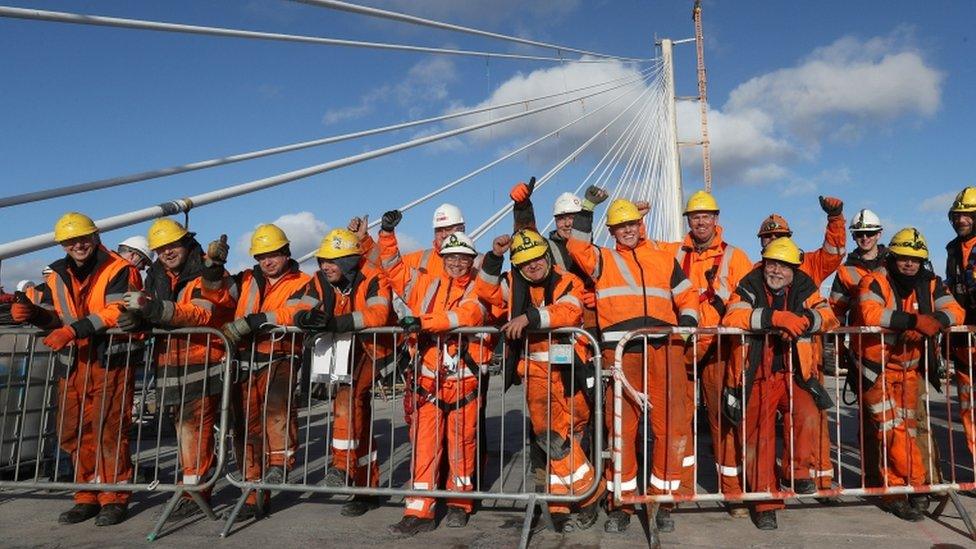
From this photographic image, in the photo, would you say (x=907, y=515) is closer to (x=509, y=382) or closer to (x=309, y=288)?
(x=509, y=382)

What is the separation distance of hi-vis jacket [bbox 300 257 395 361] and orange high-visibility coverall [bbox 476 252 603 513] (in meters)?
0.81

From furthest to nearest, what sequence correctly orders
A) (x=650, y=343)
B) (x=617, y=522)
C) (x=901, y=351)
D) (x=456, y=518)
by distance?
1. (x=901, y=351)
2. (x=456, y=518)
3. (x=650, y=343)
4. (x=617, y=522)

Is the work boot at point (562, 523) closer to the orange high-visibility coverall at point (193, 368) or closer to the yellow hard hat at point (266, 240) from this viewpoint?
the orange high-visibility coverall at point (193, 368)

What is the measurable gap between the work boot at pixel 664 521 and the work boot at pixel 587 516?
1.33 ft

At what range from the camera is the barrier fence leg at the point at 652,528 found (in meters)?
3.98

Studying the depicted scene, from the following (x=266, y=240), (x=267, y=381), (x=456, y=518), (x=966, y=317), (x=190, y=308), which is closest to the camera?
(x=456, y=518)

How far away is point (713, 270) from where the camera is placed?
525 cm

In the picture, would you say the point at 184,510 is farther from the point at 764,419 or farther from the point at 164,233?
the point at 764,419

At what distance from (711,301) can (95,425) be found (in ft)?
15.0

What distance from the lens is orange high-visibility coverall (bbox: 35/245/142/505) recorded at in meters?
4.71

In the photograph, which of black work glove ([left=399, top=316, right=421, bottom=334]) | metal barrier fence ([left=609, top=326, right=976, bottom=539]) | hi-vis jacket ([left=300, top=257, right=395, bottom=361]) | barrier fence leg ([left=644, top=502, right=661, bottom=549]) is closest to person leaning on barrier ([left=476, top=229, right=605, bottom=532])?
metal barrier fence ([left=609, top=326, right=976, bottom=539])

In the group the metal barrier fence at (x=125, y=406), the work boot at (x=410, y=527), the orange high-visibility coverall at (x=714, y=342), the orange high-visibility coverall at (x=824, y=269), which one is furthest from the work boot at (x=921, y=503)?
the metal barrier fence at (x=125, y=406)

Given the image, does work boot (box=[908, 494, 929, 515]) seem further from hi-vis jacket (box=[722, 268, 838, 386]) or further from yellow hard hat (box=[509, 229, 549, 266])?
yellow hard hat (box=[509, 229, 549, 266])

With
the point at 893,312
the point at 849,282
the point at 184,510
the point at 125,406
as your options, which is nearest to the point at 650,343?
the point at 893,312
